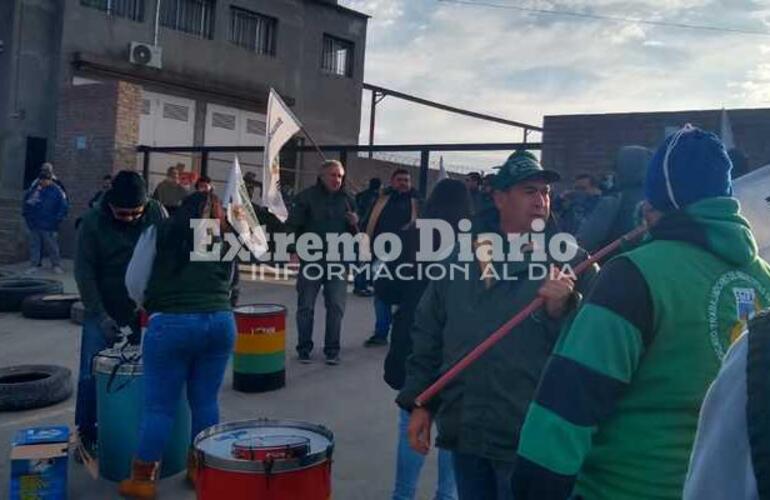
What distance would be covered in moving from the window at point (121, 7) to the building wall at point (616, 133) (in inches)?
491

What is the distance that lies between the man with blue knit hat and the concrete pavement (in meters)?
2.89

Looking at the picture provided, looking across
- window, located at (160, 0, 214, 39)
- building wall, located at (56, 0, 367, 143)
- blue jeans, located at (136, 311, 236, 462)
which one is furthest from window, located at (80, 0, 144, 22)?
blue jeans, located at (136, 311, 236, 462)

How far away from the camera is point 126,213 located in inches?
178

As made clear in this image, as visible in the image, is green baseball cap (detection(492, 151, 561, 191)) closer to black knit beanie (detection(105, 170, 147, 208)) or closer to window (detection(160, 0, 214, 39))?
black knit beanie (detection(105, 170, 147, 208))

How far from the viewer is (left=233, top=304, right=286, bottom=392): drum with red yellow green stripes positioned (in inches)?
239

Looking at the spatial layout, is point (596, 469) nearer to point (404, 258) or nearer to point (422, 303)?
point (422, 303)

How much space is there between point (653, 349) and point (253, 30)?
72.2 feet

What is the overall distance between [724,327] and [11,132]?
18.4m

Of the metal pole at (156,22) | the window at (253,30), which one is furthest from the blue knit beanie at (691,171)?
the window at (253,30)

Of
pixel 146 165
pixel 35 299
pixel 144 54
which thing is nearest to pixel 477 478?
Answer: pixel 35 299

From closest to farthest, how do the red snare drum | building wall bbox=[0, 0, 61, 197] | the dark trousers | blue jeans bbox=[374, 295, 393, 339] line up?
the red snare drum
the dark trousers
blue jeans bbox=[374, 295, 393, 339]
building wall bbox=[0, 0, 61, 197]

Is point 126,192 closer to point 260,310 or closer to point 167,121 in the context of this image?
point 260,310

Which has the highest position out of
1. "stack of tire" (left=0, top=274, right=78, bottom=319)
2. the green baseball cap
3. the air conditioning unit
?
the air conditioning unit

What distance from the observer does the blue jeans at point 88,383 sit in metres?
4.79
